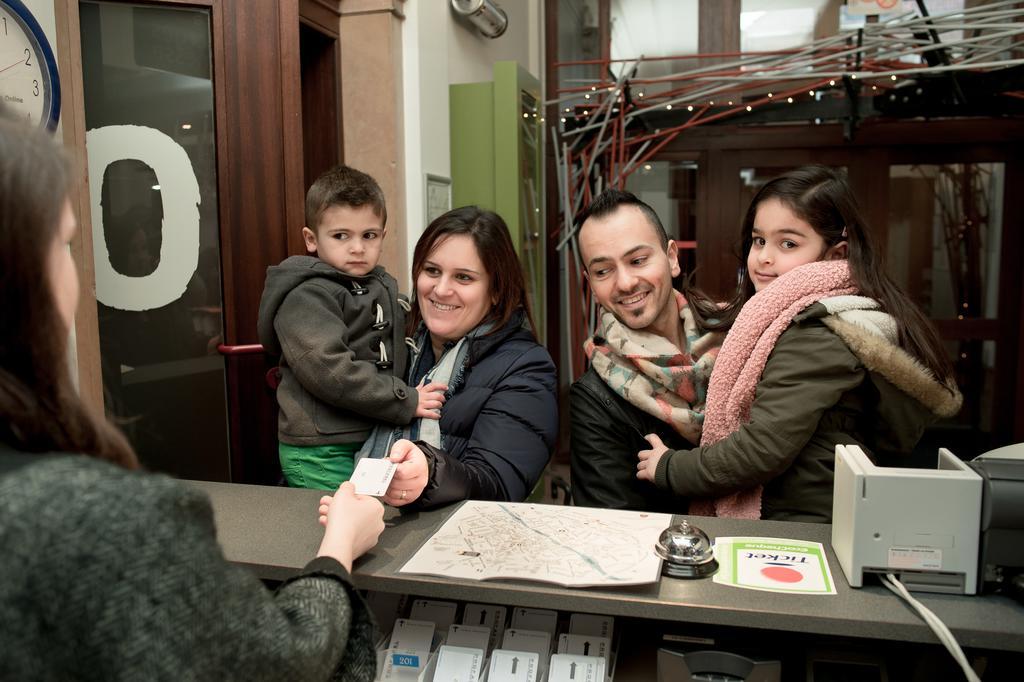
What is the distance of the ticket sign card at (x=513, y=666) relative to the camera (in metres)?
1.41

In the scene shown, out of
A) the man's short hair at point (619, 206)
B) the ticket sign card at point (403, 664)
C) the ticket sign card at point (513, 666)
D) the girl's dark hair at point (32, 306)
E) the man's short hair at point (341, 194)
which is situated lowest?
the ticket sign card at point (403, 664)

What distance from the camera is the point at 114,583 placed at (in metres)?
0.76

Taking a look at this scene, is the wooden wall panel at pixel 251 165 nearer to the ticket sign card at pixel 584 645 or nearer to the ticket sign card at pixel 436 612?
the ticket sign card at pixel 436 612

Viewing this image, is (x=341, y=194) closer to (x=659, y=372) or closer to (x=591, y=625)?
(x=659, y=372)

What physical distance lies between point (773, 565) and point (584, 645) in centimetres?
35

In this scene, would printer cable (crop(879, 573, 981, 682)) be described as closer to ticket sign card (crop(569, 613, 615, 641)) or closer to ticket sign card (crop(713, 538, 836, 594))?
ticket sign card (crop(713, 538, 836, 594))

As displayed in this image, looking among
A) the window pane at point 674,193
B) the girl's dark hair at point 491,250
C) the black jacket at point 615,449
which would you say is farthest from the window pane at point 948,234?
the girl's dark hair at point 491,250

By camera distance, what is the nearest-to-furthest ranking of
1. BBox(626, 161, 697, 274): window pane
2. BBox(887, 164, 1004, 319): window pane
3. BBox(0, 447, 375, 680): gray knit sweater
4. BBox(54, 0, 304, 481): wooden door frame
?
BBox(0, 447, 375, 680): gray knit sweater, BBox(54, 0, 304, 481): wooden door frame, BBox(887, 164, 1004, 319): window pane, BBox(626, 161, 697, 274): window pane

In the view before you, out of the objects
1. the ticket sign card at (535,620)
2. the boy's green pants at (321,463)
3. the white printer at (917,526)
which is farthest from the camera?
the boy's green pants at (321,463)

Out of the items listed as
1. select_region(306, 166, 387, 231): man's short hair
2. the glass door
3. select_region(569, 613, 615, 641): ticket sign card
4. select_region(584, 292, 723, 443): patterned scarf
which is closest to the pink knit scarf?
select_region(584, 292, 723, 443): patterned scarf

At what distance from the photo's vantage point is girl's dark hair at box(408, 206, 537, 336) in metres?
2.11

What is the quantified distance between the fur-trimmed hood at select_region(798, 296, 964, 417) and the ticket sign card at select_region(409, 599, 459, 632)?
0.93m

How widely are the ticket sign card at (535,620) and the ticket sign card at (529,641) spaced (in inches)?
0.5

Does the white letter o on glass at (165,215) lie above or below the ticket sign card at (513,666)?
above
